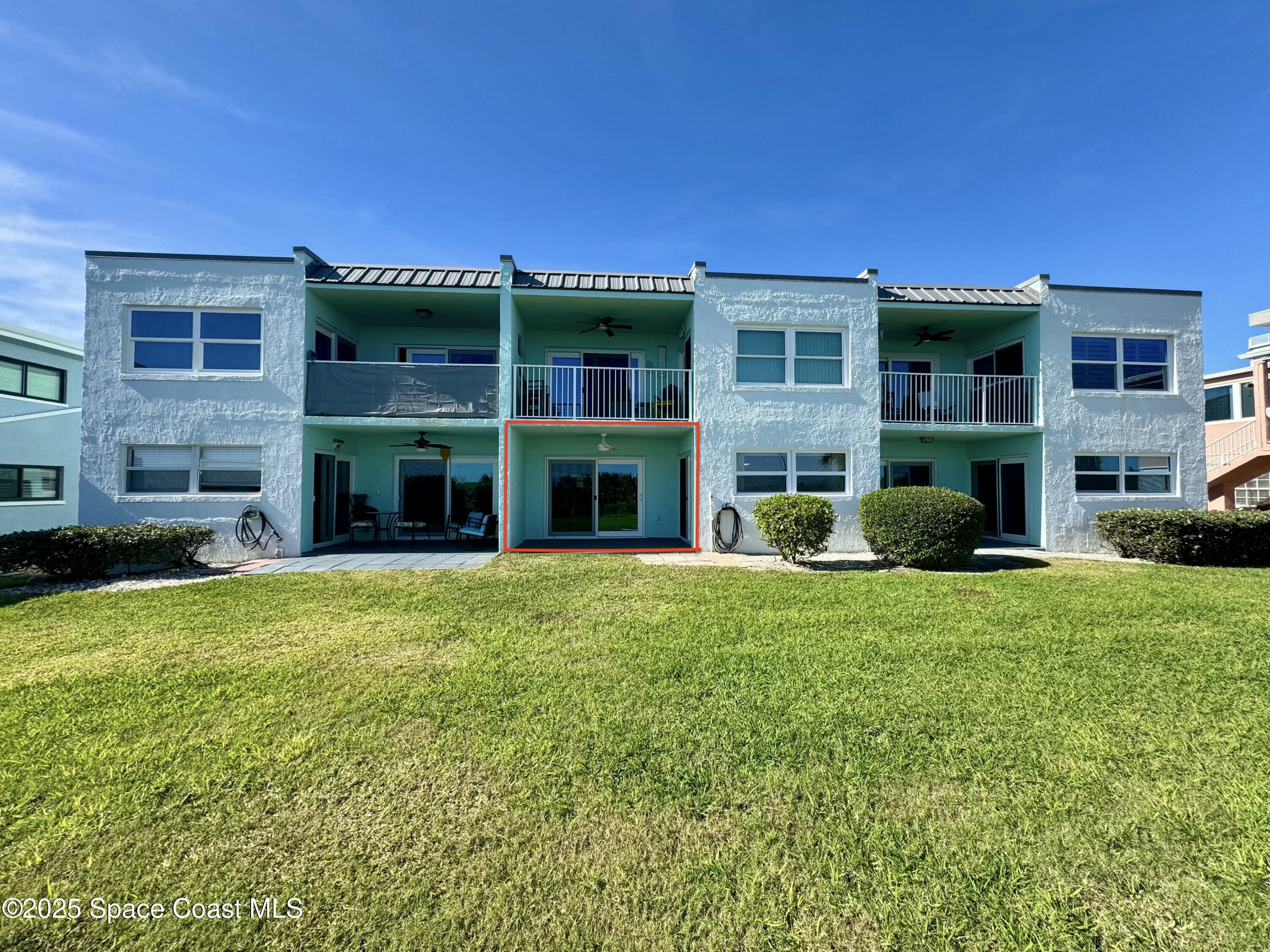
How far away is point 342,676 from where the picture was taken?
4.30m

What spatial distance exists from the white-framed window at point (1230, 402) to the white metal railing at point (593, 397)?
57.2ft

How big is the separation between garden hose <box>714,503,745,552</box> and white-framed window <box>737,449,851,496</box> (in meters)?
0.55

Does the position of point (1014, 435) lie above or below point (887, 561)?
above

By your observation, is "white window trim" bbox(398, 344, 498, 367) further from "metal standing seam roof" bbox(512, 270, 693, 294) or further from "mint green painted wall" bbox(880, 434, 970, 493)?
"mint green painted wall" bbox(880, 434, 970, 493)

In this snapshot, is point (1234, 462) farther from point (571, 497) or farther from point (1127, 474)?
point (571, 497)

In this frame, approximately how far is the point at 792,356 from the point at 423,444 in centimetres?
932

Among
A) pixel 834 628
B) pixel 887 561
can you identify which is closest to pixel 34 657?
pixel 834 628

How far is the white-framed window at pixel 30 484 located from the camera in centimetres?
1361

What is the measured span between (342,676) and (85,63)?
1092 centimetres

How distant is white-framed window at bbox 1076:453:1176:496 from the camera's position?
12.4 metres

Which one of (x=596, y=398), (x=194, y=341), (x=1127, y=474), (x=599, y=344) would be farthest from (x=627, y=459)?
(x=1127, y=474)

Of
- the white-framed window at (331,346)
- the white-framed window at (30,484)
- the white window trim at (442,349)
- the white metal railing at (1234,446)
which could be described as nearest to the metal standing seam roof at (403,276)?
the white-framed window at (331,346)

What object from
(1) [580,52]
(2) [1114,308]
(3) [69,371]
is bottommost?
(3) [69,371]

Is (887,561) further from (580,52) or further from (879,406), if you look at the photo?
(580,52)
